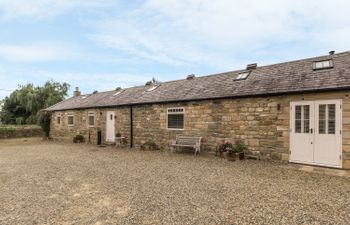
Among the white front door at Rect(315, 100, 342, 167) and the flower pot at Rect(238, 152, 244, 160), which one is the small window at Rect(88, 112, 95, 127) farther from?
the white front door at Rect(315, 100, 342, 167)

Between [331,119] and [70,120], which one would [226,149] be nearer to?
[331,119]

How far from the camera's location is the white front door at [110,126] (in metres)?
14.5

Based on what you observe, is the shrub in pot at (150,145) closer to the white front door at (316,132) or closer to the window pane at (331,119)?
the white front door at (316,132)

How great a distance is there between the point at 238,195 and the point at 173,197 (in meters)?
1.41

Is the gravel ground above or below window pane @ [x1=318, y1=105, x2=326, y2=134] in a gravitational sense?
below

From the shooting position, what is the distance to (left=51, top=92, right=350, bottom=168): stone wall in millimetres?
7957

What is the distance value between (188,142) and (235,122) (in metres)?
2.53

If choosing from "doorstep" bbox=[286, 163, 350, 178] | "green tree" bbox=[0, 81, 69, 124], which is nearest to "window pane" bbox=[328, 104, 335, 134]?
"doorstep" bbox=[286, 163, 350, 178]

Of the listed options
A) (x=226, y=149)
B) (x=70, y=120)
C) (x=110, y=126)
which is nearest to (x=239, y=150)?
(x=226, y=149)

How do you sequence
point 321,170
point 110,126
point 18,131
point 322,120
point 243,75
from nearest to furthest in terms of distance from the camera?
1. point 321,170
2. point 322,120
3. point 243,75
4. point 110,126
5. point 18,131

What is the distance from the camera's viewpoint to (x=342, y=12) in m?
9.20

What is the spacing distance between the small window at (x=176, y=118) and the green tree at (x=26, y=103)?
24.6 meters

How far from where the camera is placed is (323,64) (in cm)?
873

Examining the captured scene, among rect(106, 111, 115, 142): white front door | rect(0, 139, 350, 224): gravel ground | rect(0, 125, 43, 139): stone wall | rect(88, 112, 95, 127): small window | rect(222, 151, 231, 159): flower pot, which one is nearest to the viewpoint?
rect(0, 139, 350, 224): gravel ground
